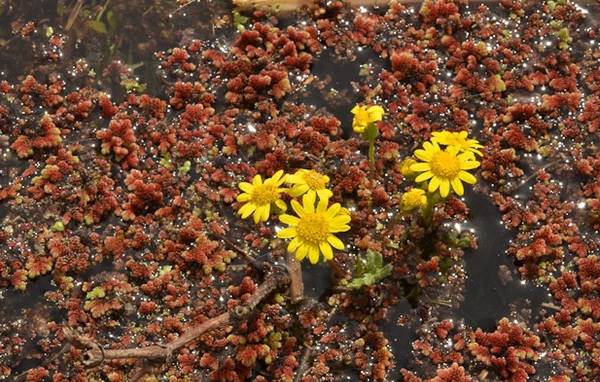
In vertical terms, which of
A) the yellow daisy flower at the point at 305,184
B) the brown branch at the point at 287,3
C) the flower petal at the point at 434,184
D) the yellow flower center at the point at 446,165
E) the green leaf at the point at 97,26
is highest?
the brown branch at the point at 287,3

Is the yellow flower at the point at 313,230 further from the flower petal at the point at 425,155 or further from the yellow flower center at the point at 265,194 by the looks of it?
the flower petal at the point at 425,155

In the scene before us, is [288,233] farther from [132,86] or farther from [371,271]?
[132,86]

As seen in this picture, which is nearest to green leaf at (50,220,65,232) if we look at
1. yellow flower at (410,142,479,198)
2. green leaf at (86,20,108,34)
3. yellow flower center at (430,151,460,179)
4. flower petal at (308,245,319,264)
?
green leaf at (86,20,108,34)

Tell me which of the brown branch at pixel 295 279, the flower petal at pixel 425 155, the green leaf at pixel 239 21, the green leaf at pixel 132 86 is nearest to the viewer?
the flower petal at pixel 425 155

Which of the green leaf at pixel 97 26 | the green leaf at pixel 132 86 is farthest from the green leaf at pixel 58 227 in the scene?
the green leaf at pixel 97 26

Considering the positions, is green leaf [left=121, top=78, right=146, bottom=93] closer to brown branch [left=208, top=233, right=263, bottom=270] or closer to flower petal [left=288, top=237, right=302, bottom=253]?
brown branch [left=208, top=233, right=263, bottom=270]

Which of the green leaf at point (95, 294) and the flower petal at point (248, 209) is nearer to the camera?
the flower petal at point (248, 209)

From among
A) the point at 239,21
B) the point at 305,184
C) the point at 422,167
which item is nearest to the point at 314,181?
the point at 305,184
